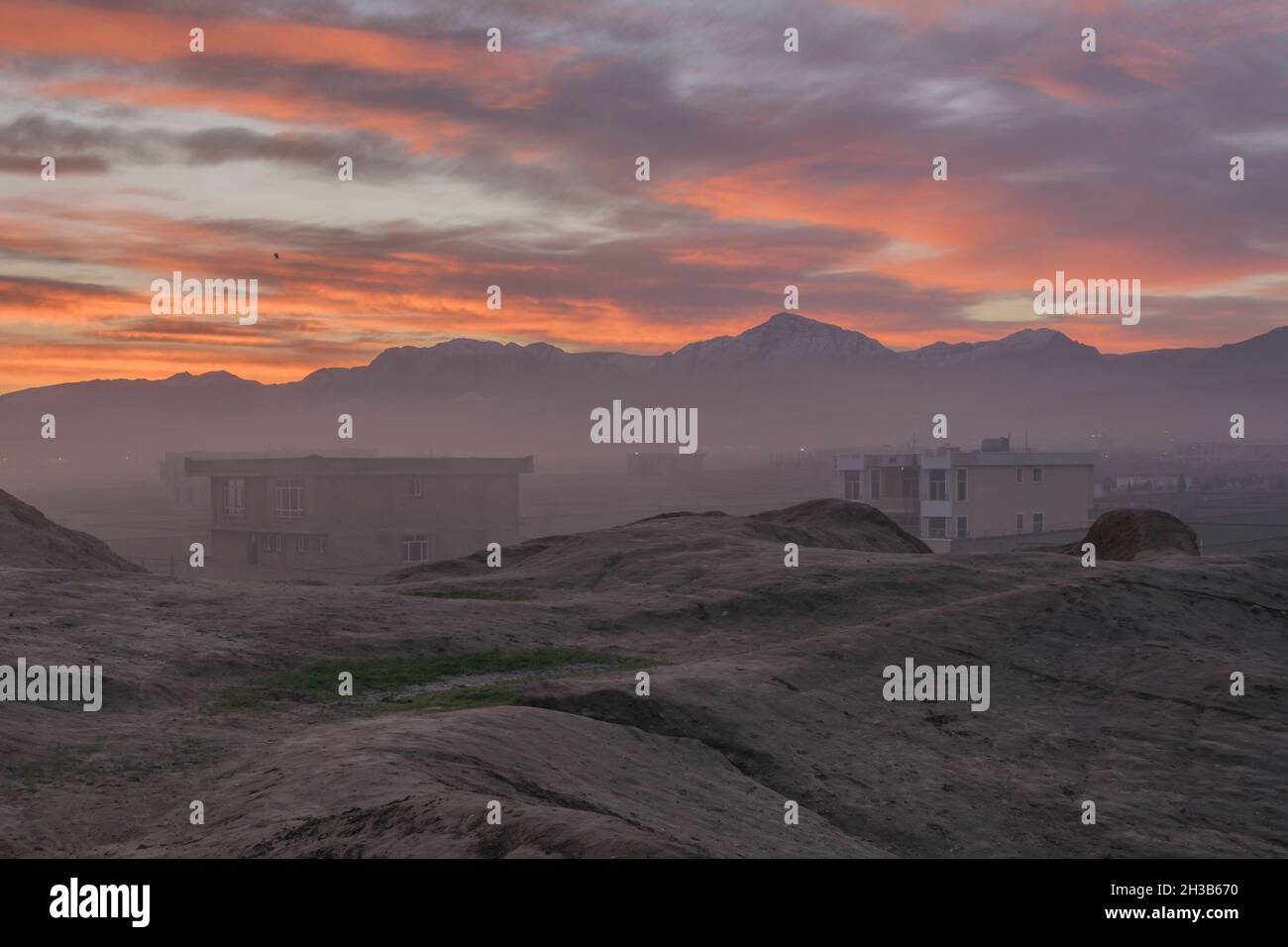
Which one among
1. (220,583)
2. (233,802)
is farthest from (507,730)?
(220,583)

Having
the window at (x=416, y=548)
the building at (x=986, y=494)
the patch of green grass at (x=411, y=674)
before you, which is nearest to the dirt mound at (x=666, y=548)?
the patch of green grass at (x=411, y=674)

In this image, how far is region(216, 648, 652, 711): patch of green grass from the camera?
54.5 feet

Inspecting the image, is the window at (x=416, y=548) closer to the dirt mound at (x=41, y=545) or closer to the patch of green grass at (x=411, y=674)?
the dirt mound at (x=41, y=545)

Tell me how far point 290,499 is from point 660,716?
6765cm

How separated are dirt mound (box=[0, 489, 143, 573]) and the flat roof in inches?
1470

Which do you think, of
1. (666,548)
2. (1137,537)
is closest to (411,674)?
(666,548)

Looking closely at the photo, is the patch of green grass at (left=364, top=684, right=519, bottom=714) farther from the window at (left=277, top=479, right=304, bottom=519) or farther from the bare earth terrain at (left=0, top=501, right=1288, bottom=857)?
the window at (left=277, top=479, right=304, bottom=519)

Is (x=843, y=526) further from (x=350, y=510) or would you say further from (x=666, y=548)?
(x=350, y=510)

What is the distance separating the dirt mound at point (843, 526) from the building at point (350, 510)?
127 feet

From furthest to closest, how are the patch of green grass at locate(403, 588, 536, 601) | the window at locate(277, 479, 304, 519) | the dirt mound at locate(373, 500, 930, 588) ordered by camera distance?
1. the window at locate(277, 479, 304, 519)
2. the dirt mound at locate(373, 500, 930, 588)
3. the patch of green grass at locate(403, 588, 536, 601)

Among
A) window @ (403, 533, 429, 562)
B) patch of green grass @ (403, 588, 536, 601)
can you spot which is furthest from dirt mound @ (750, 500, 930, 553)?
window @ (403, 533, 429, 562)

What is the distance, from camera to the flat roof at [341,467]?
78.1 m
